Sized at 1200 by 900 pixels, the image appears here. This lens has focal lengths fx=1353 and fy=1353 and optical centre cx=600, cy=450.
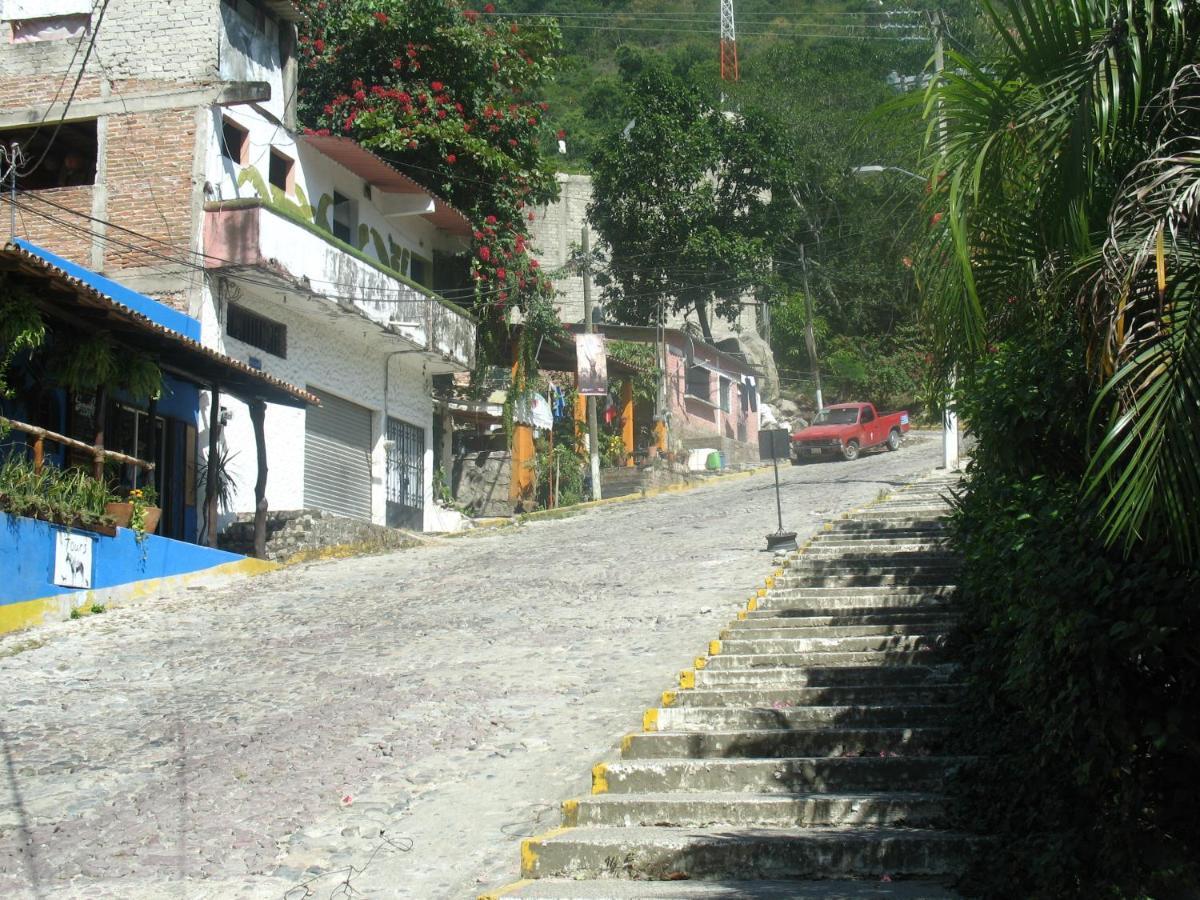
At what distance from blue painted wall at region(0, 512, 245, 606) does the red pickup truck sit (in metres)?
20.8

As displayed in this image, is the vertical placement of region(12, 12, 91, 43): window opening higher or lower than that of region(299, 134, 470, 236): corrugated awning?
higher

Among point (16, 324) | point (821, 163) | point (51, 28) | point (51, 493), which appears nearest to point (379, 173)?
point (51, 28)

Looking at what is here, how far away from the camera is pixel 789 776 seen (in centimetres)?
911

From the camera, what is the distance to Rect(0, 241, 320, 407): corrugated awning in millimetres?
14656

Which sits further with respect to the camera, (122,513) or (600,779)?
(122,513)

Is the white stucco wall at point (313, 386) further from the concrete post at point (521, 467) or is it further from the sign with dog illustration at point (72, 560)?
the sign with dog illustration at point (72, 560)

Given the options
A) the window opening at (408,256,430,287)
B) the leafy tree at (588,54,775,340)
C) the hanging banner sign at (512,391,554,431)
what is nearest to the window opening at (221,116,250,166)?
the window opening at (408,256,430,287)

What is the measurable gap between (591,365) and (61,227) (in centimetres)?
1189

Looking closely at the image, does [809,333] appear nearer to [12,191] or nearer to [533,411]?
[533,411]

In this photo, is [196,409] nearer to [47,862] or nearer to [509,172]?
[509,172]

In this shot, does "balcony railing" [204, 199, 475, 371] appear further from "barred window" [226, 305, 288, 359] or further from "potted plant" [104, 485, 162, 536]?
"potted plant" [104, 485, 162, 536]

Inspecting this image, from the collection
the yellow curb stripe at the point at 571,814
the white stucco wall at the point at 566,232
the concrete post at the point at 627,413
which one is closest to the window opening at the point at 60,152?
the yellow curb stripe at the point at 571,814

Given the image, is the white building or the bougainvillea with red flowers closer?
the white building

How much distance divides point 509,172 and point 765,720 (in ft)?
67.8
